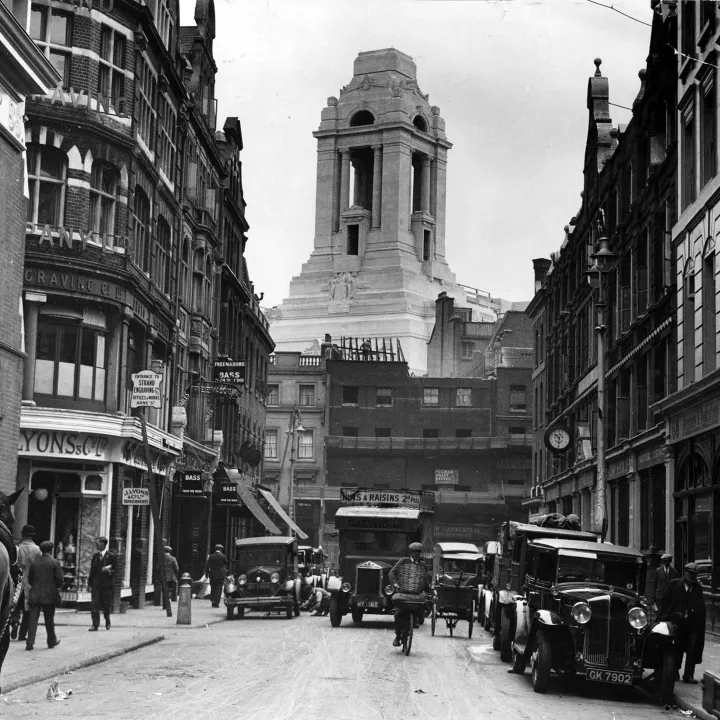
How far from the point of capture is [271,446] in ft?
304

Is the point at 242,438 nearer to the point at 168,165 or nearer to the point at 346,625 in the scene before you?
the point at 168,165

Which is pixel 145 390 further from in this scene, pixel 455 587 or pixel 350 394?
pixel 350 394

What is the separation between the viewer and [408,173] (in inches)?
5236

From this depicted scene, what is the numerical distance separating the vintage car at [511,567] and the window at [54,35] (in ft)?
52.5

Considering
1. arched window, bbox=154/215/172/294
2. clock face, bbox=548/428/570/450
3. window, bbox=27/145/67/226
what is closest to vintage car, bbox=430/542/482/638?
clock face, bbox=548/428/570/450

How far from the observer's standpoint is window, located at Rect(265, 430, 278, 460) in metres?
92.0

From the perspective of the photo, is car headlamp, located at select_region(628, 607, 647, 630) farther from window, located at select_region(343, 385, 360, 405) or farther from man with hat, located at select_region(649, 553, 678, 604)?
window, located at select_region(343, 385, 360, 405)

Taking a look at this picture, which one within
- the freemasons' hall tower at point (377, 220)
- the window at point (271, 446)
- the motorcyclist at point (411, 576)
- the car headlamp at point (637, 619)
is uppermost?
the freemasons' hall tower at point (377, 220)

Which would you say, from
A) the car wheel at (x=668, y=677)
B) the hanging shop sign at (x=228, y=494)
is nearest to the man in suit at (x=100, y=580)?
the car wheel at (x=668, y=677)

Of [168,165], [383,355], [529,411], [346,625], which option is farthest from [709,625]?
[383,355]

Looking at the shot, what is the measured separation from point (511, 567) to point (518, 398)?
70770 millimetres

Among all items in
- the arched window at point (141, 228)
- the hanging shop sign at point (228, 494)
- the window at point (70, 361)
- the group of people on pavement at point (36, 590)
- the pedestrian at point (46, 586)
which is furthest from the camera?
the hanging shop sign at point (228, 494)

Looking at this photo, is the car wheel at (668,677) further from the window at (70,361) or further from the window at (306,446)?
the window at (306,446)

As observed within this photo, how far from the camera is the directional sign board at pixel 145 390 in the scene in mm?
30312
